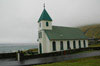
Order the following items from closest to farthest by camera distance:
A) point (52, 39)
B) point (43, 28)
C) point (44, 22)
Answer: point (52, 39) → point (43, 28) → point (44, 22)

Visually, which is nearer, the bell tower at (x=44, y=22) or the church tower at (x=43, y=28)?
the church tower at (x=43, y=28)

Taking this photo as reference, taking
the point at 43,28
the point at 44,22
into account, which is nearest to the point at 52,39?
the point at 43,28

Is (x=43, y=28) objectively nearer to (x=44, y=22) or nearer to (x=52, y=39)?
(x=44, y=22)

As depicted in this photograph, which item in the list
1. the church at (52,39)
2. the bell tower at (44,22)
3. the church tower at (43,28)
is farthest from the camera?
the bell tower at (44,22)

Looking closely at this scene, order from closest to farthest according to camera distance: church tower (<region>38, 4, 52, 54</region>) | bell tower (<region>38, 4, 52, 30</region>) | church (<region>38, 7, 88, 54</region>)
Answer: church (<region>38, 7, 88, 54</region>)
church tower (<region>38, 4, 52, 54</region>)
bell tower (<region>38, 4, 52, 30</region>)

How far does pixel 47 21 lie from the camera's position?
1233 inches

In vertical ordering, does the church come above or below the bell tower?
below

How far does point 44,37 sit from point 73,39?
9.56m

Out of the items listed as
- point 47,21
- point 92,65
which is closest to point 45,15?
point 47,21

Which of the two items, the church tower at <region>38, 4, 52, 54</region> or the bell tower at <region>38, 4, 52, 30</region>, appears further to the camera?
the bell tower at <region>38, 4, 52, 30</region>

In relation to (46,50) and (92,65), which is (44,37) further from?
(92,65)

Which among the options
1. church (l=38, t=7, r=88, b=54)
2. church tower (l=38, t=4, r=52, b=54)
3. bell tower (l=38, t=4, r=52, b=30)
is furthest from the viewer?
bell tower (l=38, t=4, r=52, b=30)

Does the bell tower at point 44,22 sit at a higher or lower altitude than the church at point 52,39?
higher

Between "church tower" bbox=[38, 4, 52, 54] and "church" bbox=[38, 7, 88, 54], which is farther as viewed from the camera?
"church tower" bbox=[38, 4, 52, 54]
